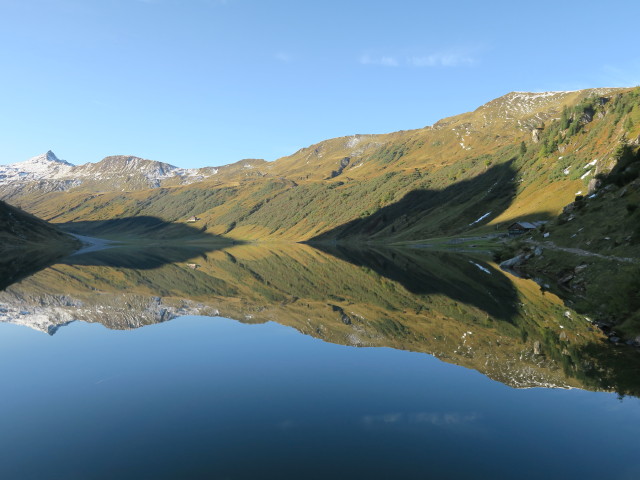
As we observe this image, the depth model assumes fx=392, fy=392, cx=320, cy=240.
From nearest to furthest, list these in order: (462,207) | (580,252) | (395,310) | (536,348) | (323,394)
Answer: (323,394), (536,348), (395,310), (580,252), (462,207)

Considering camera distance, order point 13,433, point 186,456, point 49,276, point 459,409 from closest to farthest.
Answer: point 186,456
point 13,433
point 459,409
point 49,276

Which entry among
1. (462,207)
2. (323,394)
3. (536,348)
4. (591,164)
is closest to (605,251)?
(536,348)

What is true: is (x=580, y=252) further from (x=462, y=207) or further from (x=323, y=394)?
(x=462, y=207)

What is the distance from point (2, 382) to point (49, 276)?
224 feet

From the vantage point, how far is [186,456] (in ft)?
48.0

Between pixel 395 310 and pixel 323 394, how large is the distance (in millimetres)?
24073

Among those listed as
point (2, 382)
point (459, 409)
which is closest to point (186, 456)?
point (459, 409)

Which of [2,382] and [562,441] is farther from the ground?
[2,382]

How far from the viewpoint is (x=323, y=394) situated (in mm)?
20266

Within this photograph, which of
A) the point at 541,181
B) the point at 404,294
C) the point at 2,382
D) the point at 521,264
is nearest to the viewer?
the point at 2,382

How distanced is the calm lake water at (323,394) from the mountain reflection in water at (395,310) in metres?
Answer: 0.25

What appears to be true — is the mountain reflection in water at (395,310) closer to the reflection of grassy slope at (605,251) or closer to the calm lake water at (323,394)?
the calm lake water at (323,394)

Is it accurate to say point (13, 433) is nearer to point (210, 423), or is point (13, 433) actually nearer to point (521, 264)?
point (210, 423)

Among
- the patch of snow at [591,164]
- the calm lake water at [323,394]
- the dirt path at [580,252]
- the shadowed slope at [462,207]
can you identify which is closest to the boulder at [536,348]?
the calm lake water at [323,394]
